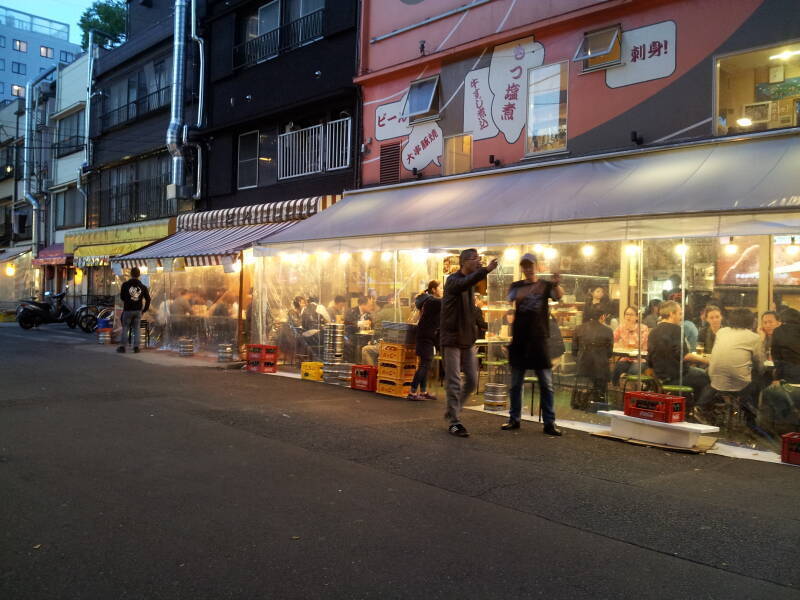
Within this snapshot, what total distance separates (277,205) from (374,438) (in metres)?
10.3

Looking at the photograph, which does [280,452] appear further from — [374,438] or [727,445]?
[727,445]

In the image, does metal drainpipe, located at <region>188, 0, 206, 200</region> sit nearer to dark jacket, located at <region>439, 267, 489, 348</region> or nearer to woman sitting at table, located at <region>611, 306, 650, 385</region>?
dark jacket, located at <region>439, 267, 489, 348</region>

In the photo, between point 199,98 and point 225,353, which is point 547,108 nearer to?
point 225,353

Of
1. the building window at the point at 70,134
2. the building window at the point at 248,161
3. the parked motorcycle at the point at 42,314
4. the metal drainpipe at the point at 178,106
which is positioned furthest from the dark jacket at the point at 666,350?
the building window at the point at 70,134

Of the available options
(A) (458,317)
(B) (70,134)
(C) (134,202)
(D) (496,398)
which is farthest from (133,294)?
(B) (70,134)

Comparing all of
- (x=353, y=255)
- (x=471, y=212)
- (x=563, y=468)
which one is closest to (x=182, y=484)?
(x=563, y=468)

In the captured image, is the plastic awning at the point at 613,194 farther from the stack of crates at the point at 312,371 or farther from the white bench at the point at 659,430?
the stack of crates at the point at 312,371

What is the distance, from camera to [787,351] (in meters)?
7.20

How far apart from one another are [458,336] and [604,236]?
2.33m

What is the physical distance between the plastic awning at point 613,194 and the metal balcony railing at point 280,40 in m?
5.97

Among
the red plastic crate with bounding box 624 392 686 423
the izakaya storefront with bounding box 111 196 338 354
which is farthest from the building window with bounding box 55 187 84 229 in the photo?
the red plastic crate with bounding box 624 392 686 423

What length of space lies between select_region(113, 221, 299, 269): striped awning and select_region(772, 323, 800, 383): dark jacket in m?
10.1

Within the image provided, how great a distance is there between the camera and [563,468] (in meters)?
6.07

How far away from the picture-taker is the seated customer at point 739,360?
295 inches
